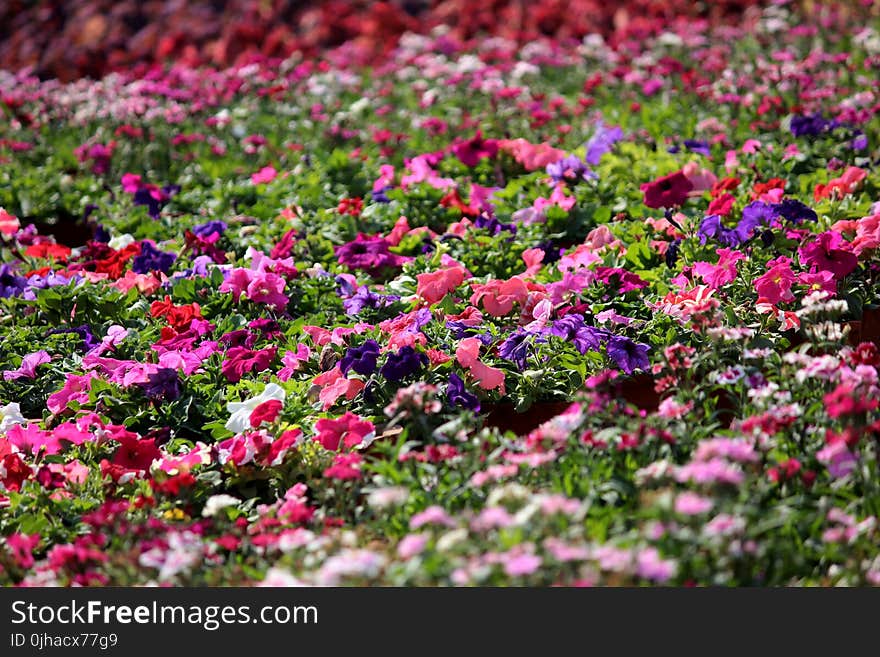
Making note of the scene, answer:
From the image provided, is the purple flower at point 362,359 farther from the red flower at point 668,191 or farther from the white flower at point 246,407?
the red flower at point 668,191

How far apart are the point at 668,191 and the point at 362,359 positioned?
1.62 m

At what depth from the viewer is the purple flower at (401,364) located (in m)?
3.05

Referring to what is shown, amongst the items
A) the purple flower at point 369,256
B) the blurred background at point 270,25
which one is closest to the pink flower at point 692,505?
the purple flower at point 369,256

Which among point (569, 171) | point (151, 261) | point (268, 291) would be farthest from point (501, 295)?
point (151, 261)

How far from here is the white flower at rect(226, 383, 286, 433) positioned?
122 inches

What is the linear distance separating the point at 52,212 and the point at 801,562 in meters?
4.23

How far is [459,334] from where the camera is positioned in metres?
3.41

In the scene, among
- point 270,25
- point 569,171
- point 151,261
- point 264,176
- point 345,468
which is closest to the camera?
point 345,468

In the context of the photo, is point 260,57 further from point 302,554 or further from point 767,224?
point 302,554

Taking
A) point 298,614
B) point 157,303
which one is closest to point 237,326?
point 157,303

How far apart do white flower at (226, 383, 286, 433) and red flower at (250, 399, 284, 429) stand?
7cm

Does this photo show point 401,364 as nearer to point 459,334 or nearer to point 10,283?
point 459,334

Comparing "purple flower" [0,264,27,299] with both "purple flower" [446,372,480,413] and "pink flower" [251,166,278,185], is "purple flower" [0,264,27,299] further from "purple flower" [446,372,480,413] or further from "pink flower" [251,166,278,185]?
"purple flower" [446,372,480,413]

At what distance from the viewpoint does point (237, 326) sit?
12.3 ft
